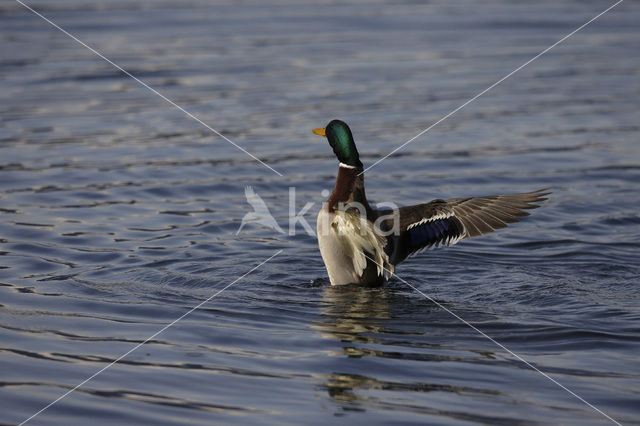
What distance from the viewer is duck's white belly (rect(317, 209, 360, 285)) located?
272 inches

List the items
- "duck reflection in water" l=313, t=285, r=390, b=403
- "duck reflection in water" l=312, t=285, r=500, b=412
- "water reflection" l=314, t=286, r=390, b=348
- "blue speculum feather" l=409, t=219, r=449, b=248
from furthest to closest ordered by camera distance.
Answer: "blue speculum feather" l=409, t=219, r=449, b=248
"water reflection" l=314, t=286, r=390, b=348
"duck reflection in water" l=313, t=285, r=390, b=403
"duck reflection in water" l=312, t=285, r=500, b=412

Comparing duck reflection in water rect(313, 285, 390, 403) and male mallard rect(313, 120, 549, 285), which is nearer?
duck reflection in water rect(313, 285, 390, 403)

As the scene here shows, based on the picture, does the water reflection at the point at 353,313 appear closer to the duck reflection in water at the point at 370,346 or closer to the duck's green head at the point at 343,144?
the duck reflection in water at the point at 370,346

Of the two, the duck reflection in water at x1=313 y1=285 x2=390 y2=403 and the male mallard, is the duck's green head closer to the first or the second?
the male mallard

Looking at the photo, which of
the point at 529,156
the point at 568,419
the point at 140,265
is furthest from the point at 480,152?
the point at 568,419

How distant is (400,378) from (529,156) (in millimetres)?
5923

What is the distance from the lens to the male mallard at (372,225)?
272 inches

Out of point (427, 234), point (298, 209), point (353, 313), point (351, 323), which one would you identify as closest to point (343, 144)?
point (427, 234)

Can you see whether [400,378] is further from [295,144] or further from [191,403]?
[295,144]

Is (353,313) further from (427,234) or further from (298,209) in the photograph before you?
(298,209)

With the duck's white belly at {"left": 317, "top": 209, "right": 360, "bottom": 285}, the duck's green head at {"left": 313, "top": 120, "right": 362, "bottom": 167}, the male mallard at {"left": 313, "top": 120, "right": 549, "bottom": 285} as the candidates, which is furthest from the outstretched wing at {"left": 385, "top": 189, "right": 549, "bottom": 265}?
the duck's green head at {"left": 313, "top": 120, "right": 362, "bottom": 167}

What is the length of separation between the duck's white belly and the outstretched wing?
0.31m

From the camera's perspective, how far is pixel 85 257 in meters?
7.44

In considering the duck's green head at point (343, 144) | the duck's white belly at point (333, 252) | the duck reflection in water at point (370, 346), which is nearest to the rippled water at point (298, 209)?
the duck reflection in water at point (370, 346)
